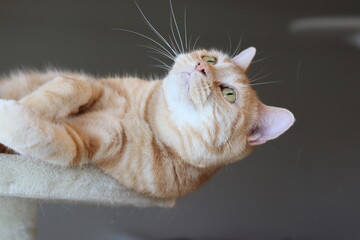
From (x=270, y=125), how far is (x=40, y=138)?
0.76 metres

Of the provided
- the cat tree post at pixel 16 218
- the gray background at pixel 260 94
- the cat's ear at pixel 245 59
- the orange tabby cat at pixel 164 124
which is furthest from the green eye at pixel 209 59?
the gray background at pixel 260 94

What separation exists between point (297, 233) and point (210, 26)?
1.66 meters

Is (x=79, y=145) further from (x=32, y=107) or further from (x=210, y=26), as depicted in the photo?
(x=210, y=26)

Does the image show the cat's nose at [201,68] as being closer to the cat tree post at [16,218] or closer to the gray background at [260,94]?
the cat tree post at [16,218]

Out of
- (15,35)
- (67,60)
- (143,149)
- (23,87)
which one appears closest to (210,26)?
(67,60)

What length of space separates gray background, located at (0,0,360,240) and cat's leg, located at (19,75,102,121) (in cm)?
143

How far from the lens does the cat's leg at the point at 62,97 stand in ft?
4.67

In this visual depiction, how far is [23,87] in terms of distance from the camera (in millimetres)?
1855

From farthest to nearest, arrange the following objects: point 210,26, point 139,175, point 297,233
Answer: point 210,26 → point 297,233 → point 139,175

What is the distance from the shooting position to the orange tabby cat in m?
1.42

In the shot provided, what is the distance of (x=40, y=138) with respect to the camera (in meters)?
1.26

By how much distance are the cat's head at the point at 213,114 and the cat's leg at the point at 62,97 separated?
0.27 metres

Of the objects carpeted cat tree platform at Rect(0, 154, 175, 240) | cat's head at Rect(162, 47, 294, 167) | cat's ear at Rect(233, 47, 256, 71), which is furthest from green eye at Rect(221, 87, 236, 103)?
carpeted cat tree platform at Rect(0, 154, 175, 240)

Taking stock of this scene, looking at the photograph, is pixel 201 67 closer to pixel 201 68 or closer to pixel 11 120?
pixel 201 68
